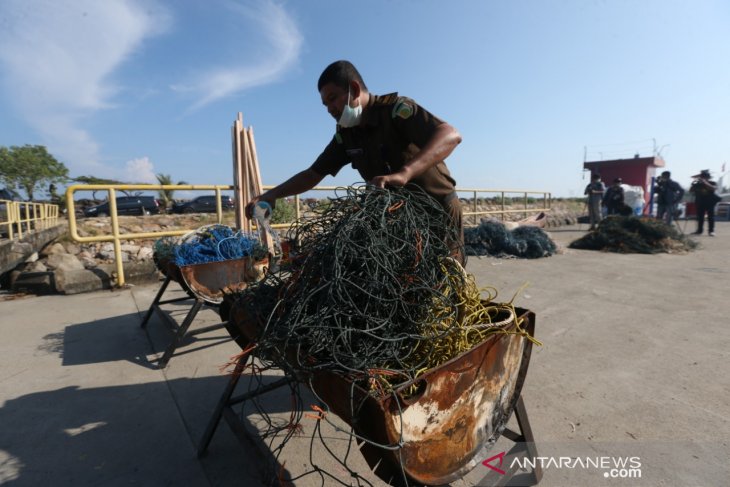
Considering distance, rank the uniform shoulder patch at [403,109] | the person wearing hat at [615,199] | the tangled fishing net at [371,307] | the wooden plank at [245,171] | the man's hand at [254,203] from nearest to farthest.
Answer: the tangled fishing net at [371,307]
the uniform shoulder patch at [403,109]
the man's hand at [254,203]
the wooden plank at [245,171]
the person wearing hat at [615,199]

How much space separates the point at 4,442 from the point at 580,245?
9135 millimetres

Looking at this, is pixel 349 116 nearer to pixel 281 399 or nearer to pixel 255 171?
pixel 281 399

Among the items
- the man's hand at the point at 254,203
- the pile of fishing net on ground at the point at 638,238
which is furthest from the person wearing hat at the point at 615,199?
the man's hand at the point at 254,203

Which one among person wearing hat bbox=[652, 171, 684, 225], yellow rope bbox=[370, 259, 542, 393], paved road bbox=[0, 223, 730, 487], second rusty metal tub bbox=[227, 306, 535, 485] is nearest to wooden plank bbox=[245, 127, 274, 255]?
paved road bbox=[0, 223, 730, 487]

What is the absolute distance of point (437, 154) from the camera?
170 centimetres

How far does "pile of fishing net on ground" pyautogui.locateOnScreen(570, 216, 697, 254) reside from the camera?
7.46m

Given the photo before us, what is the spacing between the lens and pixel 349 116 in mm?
1946

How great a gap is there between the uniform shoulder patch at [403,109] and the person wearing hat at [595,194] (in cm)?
1097

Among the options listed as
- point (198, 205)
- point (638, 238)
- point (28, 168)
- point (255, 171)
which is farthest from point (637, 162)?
point (28, 168)

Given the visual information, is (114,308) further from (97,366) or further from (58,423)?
(58,423)

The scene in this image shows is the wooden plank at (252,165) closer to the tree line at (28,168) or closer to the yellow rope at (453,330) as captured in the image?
the yellow rope at (453,330)

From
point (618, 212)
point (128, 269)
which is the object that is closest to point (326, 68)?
point (128, 269)

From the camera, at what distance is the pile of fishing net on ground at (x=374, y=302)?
3.84 feet

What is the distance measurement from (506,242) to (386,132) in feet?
19.7
